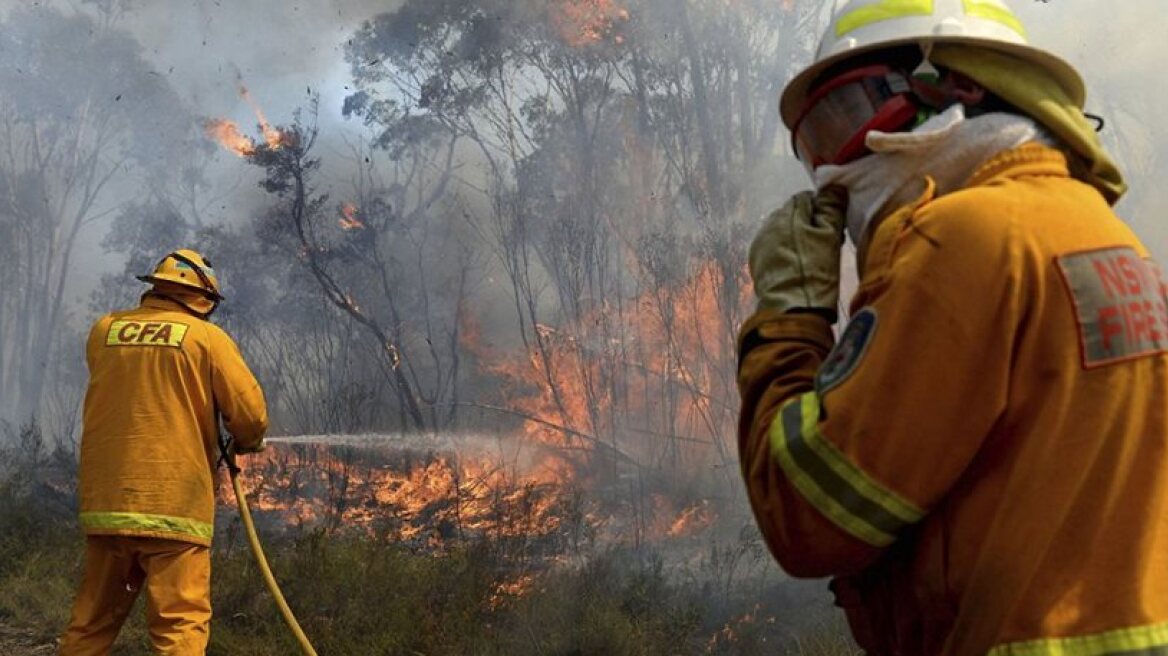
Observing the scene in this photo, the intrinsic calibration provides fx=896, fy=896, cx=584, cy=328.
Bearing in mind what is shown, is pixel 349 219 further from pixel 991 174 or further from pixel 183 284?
pixel 991 174

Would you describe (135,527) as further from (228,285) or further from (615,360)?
(228,285)

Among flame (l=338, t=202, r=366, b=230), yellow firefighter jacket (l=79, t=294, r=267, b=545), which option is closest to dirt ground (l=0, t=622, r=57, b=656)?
yellow firefighter jacket (l=79, t=294, r=267, b=545)

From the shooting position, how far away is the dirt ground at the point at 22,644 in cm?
516

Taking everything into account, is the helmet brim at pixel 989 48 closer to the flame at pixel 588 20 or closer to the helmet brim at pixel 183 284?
the helmet brim at pixel 183 284

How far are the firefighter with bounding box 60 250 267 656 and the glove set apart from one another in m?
3.15

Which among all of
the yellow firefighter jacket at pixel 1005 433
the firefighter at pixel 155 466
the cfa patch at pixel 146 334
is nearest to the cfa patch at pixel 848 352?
the yellow firefighter jacket at pixel 1005 433

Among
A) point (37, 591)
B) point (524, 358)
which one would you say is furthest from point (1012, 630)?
point (524, 358)

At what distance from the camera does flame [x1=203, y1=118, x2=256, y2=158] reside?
38.9 ft

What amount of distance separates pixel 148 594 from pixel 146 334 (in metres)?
1.08

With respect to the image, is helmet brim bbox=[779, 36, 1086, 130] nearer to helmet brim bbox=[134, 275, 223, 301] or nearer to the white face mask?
the white face mask

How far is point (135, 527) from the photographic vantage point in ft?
11.8

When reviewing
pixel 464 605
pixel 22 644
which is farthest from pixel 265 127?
pixel 464 605

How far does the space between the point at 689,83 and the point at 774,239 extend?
9.45 meters

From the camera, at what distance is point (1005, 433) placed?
3.38 feet
